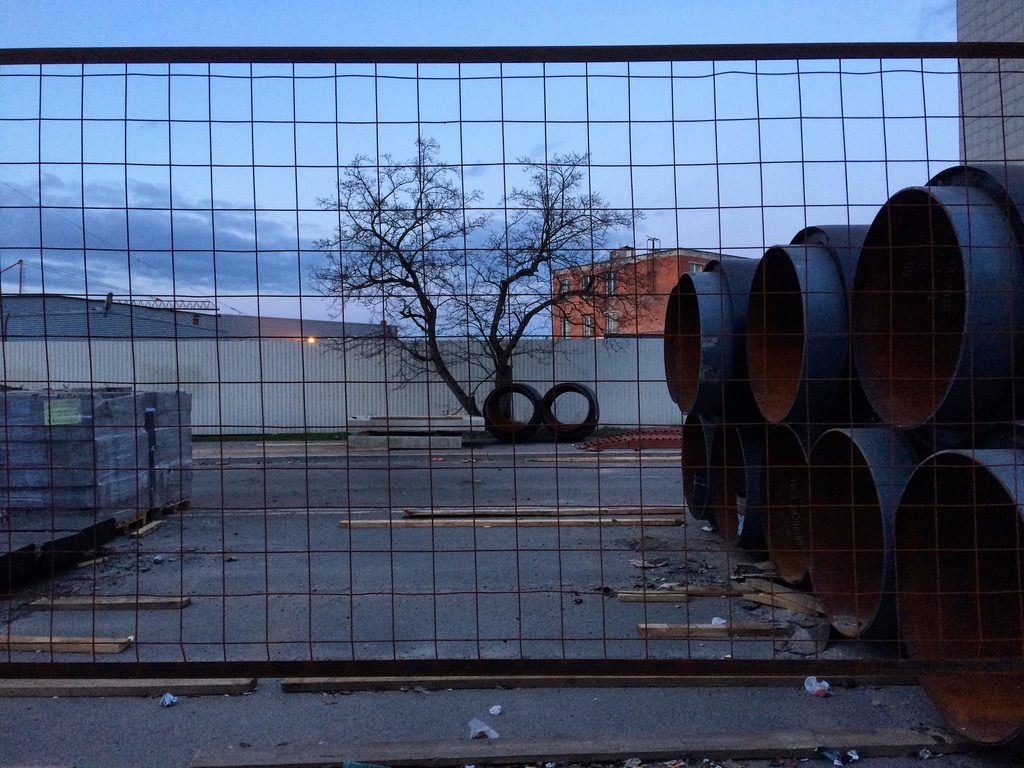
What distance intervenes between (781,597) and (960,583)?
1.55 meters

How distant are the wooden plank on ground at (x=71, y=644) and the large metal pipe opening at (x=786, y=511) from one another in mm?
4135

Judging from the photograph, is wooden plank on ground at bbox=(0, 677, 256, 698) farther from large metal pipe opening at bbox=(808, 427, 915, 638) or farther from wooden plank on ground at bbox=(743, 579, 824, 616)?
wooden plank on ground at bbox=(743, 579, 824, 616)

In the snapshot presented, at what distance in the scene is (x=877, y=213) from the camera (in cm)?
424

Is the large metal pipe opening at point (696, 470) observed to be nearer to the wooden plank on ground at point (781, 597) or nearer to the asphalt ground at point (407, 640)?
the asphalt ground at point (407, 640)

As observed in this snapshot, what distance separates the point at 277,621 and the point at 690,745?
2890 mm

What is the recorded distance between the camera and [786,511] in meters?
6.00

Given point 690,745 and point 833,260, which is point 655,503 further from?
point 690,745

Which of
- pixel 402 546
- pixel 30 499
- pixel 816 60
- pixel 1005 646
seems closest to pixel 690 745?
pixel 1005 646

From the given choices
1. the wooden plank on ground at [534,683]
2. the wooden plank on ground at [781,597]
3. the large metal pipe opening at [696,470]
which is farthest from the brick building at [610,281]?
the large metal pipe opening at [696,470]

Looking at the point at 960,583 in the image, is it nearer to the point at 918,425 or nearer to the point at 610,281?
the point at 918,425

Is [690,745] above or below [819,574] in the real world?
below

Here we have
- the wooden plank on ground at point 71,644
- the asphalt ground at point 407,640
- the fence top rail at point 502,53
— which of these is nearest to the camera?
the asphalt ground at point 407,640

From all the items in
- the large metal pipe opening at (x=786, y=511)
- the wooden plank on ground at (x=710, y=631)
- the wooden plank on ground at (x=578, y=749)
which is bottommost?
the wooden plank on ground at (x=578, y=749)

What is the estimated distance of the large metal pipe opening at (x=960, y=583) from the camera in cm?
367
